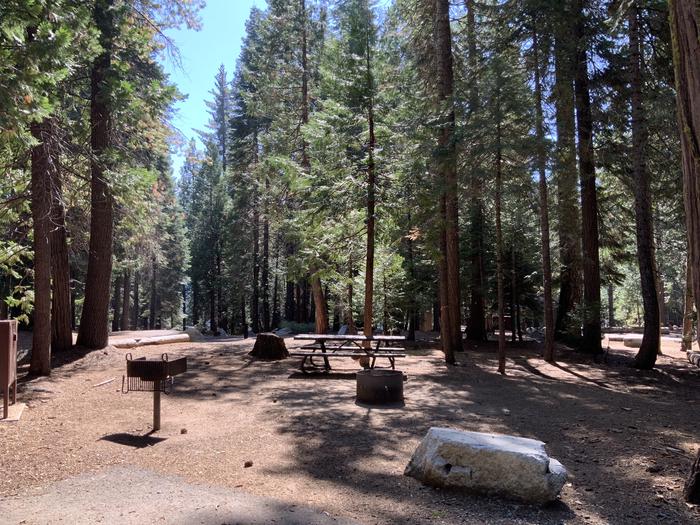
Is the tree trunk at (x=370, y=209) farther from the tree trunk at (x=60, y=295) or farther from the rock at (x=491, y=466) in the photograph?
the rock at (x=491, y=466)

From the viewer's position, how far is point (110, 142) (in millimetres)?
11648

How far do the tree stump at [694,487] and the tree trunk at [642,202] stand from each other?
30.6 feet

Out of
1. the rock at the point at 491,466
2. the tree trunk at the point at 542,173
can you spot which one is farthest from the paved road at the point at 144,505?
the tree trunk at the point at 542,173

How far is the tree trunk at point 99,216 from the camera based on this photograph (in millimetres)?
10820

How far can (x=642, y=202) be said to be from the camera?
1230 centimetres

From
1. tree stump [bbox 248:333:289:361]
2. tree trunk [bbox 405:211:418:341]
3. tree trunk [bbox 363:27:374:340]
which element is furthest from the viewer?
tree trunk [bbox 405:211:418:341]

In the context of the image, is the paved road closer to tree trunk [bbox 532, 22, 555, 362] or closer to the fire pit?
the fire pit

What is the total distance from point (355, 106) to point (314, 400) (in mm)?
7937

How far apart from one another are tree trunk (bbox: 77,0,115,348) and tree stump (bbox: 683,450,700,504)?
10752mm

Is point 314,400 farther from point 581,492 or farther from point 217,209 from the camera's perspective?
point 217,209

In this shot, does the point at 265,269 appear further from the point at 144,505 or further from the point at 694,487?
the point at 694,487

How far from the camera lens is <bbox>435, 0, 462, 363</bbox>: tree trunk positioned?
11672 millimetres

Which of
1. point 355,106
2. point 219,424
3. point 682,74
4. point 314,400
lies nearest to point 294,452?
point 219,424

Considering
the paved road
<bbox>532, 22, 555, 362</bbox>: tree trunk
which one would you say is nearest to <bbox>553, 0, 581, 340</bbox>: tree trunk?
<bbox>532, 22, 555, 362</bbox>: tree trunk
